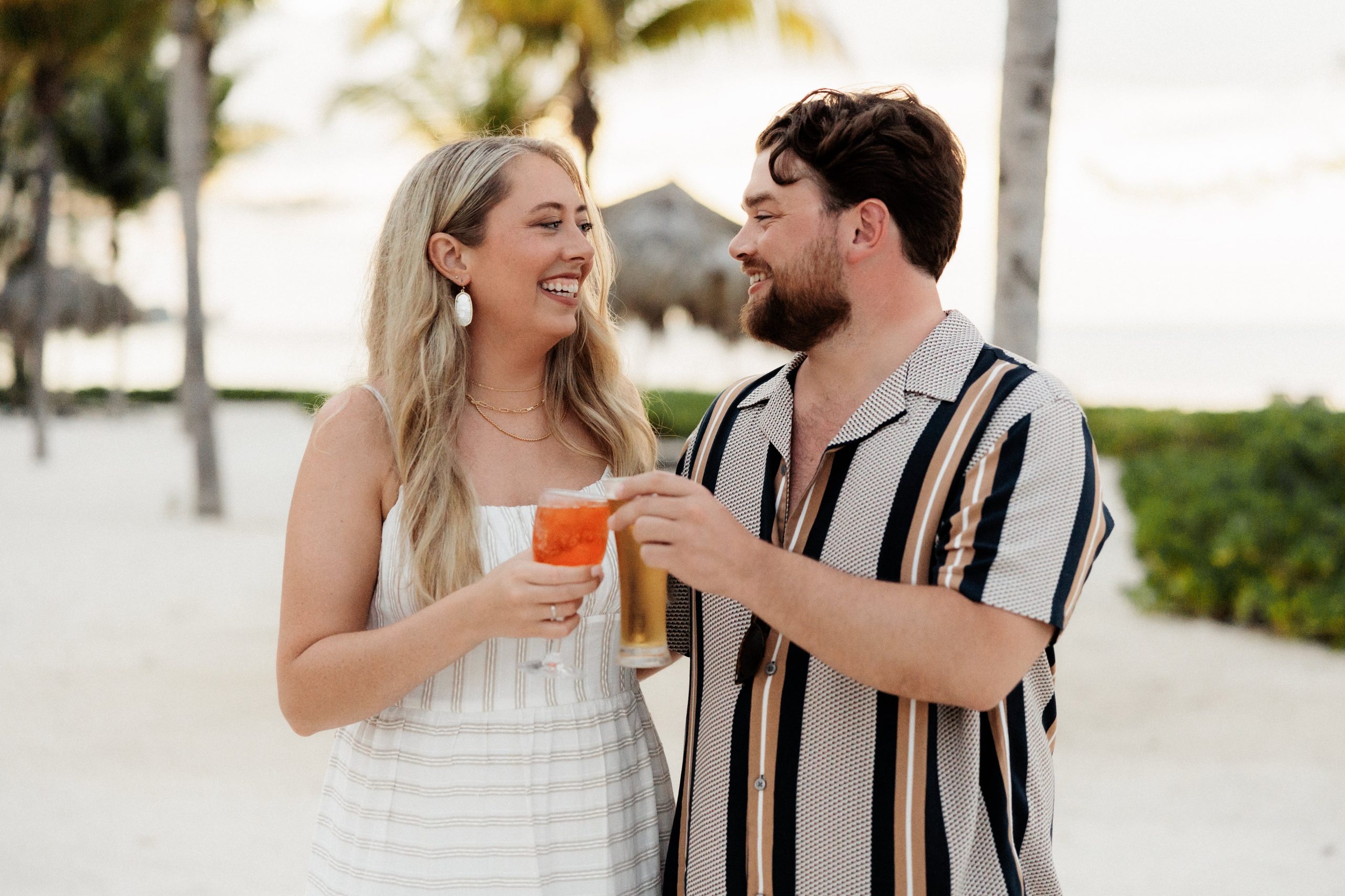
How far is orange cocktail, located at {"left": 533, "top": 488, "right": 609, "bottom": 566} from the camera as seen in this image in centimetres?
195

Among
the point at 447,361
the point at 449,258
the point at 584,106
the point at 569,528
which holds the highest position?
the point at 584,106

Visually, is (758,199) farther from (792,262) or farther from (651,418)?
(651,418)

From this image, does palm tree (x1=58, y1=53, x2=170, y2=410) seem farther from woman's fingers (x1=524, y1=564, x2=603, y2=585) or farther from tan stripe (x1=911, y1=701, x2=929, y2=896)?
tan stripe (x1=911, y1=701, x2=929, y2=896)

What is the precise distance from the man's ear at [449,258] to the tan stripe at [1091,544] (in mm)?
1291

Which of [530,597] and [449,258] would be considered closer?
[530,597]

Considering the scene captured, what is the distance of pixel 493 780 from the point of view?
7.35 ft

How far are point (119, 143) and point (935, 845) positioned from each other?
36.9m

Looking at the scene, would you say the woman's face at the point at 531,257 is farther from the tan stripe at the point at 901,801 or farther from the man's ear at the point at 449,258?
the tan stripe at the point at 901,801

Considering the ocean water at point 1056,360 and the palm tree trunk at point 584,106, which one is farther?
the ocean water at point 1056,360

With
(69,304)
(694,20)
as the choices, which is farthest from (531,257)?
(69,304)

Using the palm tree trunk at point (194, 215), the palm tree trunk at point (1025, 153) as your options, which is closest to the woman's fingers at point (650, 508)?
the palm tree trunk at point (1025, 153)

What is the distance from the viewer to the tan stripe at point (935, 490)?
1851 mm

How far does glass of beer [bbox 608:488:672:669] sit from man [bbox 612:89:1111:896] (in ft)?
0.30

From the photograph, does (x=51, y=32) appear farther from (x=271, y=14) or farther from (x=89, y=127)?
(x=89, y=127)
